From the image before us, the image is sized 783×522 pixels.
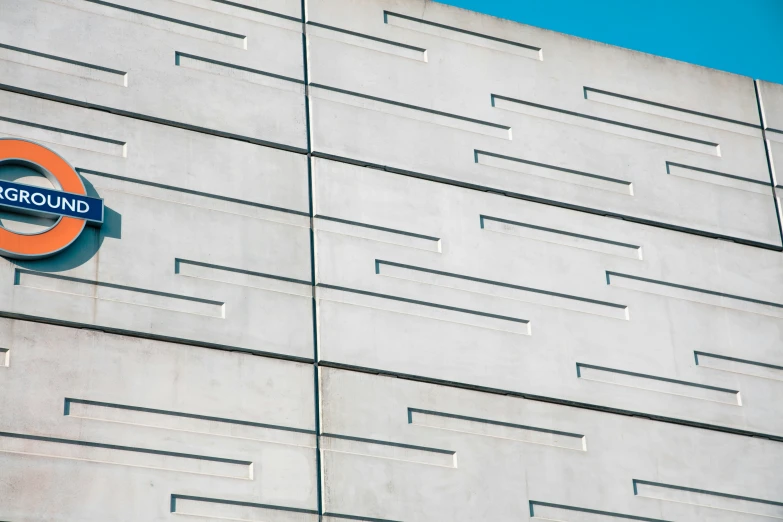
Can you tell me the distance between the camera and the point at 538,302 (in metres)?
16.7

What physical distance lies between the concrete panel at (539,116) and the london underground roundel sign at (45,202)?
3.07 metres

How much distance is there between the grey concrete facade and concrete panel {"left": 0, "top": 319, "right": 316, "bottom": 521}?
3 cm

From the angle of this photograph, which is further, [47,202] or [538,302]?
[538,302]

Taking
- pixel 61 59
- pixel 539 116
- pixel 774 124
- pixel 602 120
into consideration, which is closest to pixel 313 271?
pixel 61 59

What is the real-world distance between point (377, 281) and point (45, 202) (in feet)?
12.6

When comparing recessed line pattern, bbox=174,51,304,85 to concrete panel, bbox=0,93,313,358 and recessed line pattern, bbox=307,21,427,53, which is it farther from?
concrete panel, bbox=0,93,313,358

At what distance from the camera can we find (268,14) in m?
17.2

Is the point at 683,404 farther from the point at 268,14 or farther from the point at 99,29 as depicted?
the point at 99,29

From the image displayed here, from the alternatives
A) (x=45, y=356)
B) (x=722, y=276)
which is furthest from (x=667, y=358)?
(x=45, y=356)

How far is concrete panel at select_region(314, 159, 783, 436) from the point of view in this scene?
15.8 m

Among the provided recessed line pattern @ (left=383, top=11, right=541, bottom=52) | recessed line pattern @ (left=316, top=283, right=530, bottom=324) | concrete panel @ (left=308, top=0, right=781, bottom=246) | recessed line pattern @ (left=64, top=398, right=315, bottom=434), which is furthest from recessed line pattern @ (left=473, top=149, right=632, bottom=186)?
recessed line pattern @ (left=64, top=398, right=315, bottom=434)

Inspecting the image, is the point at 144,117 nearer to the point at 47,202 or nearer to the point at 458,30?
the point at 47,202

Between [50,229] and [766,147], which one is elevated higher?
[766,147]

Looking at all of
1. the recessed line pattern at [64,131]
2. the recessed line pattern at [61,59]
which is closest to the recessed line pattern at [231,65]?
the recessed line pattern at [61,59]
